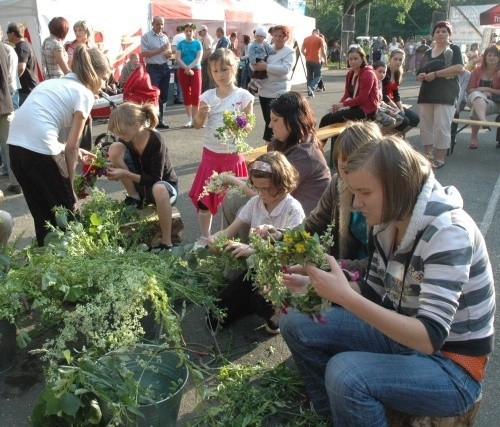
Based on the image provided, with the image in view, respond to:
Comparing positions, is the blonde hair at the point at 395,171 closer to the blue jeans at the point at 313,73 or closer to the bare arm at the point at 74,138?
the bare arm at the point at 74,138

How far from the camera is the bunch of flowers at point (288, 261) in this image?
216 centimetres

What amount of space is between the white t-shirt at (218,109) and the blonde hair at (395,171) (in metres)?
2.67

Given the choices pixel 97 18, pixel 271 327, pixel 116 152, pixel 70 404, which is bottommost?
pixel 271 327

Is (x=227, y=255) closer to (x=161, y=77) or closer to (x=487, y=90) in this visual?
(x=487, y=90)

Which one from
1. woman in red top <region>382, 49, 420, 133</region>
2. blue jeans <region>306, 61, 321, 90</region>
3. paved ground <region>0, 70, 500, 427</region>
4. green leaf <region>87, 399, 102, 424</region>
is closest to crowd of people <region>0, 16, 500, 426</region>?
paved ground <region>0, 70, 500, 427</region>

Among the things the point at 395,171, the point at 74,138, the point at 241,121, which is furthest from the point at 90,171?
the point at 395,171

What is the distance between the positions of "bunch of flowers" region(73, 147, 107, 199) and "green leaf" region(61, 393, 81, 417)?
7.80 ft

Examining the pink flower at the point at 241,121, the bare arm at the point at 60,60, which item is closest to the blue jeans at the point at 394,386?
the pink flower at the point at 241,121

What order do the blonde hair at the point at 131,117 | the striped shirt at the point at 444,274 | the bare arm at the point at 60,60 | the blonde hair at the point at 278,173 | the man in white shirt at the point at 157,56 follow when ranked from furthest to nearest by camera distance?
the man in white shirt at the point at 157,56
the bare arm at the point at 60,60
the blonde hair at the point at 131,117
the blonde hair at the point at 278,173
the striped shirt at the point at 444,274

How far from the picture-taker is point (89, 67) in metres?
3.88

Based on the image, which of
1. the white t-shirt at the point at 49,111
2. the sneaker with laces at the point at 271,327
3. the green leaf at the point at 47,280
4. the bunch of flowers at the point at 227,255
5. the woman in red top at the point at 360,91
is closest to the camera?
the green leaf at the point at 47,280

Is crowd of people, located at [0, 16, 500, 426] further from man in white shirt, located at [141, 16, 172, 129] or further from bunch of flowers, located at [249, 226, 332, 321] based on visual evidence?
man in white shirt, located at [141, 16, 172, 129]

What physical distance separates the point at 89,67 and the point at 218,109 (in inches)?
45.3

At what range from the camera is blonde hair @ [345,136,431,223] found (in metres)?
1.91
